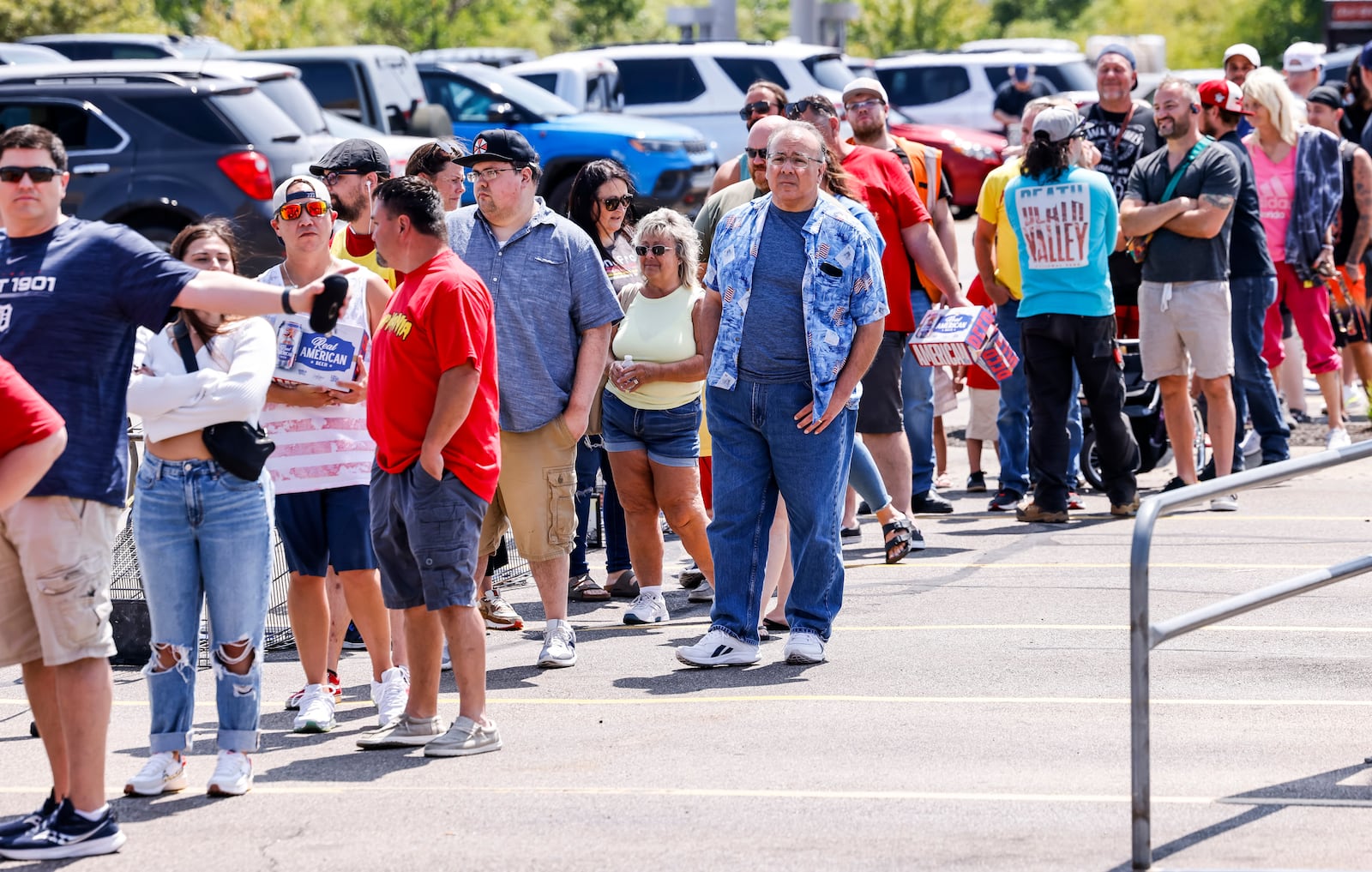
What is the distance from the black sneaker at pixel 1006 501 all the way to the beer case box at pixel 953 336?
1.27m

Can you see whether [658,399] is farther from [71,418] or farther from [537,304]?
[71,418]

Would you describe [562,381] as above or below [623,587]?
above

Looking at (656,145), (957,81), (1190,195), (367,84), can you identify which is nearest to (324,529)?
(1190,195)

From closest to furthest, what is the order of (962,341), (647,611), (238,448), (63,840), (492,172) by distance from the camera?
(63,840) < (238,448) < (492,172) < (647,611) < (962,341)

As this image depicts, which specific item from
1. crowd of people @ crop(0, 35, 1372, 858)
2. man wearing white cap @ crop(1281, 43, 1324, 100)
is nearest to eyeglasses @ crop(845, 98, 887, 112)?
crowd of people @ crop(0, 35, 1372, 858)

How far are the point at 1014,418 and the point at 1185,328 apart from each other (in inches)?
42.8

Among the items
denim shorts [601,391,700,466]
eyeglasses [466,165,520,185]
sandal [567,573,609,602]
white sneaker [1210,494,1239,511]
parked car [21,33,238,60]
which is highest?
parked car [21,33,238,60]

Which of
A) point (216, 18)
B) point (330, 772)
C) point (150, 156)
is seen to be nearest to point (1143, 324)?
point (330, 772)

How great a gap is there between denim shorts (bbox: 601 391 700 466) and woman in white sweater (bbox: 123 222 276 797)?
243cm

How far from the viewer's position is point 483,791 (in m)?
5.66

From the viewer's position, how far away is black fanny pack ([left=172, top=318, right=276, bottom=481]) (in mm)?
5516

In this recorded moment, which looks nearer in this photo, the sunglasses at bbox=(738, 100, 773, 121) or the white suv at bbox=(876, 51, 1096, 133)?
the sunglasses at bbox=(738, 100, 773, 121)

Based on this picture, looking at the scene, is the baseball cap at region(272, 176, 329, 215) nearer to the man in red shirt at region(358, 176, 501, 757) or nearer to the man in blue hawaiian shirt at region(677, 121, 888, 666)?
the man in red shirt at region(358, 176, 501, 757)

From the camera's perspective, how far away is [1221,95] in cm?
1020
